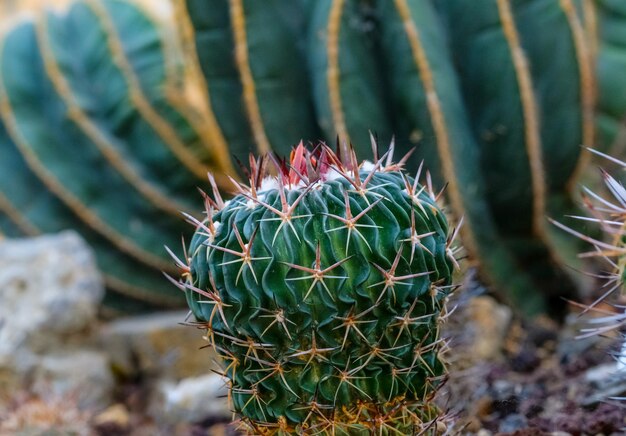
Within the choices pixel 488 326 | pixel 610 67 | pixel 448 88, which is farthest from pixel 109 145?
pixel 610 67

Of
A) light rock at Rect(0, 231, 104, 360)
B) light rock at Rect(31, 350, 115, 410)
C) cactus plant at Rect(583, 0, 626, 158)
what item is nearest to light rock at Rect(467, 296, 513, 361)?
cactus plant at Rect(583, 0, 626, 158)

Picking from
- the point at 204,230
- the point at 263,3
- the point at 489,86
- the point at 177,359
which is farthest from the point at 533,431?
the point at 177,359

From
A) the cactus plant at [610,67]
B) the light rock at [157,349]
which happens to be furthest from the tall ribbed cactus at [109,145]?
the cactus plant at [610,67]

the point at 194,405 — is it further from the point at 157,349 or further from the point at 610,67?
the point at 610,67

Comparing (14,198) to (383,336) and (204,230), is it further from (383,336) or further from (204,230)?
(383,336)

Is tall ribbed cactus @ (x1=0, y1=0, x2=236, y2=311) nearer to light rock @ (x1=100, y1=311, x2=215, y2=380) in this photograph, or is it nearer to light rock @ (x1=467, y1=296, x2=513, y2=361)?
light rock @ (x1=100, y1=311, x2=215, y2=380)

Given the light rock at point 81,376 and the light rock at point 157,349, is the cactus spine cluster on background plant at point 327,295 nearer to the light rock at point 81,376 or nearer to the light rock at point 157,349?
the light rock at point 81,376
